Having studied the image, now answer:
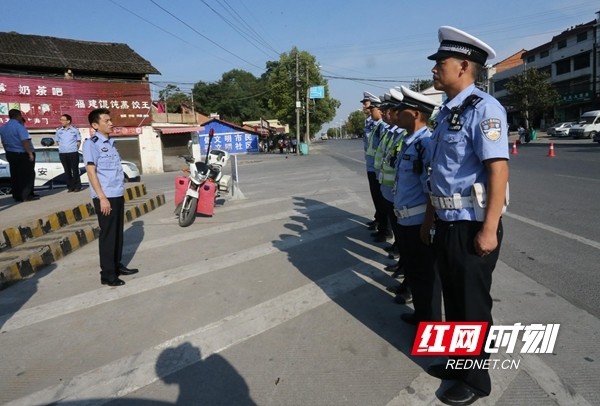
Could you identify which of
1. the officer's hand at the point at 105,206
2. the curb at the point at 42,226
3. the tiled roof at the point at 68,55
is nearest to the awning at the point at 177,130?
the tiled roof at the point at 68,55

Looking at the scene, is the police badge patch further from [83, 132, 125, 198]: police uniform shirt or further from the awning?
the awning

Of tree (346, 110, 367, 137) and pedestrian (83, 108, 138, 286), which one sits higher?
tree (346, 110, 367, 137)

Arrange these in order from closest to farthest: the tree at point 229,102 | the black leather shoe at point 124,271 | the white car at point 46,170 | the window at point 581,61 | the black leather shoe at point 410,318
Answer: the black leather shoe at point 410,318 < the black leather shoe at point 124,271 < the white car at point 46,170 < the window at point 581,61 < the tree at point 229,102

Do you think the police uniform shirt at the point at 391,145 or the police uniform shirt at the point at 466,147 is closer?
the police uniform shirt at the point at 466,147

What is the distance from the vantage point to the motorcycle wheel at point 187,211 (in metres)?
7.26

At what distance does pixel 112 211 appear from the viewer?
4.50 meters

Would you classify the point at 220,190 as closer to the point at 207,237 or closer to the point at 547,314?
the point at 207,237

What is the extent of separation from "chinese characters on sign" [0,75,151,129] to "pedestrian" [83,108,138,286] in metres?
21.4

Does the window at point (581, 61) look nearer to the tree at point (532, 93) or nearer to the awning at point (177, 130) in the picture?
the tree at point (532, 93)

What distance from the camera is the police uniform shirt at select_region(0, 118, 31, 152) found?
760 cm

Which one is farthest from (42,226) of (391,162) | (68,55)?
(68,55)

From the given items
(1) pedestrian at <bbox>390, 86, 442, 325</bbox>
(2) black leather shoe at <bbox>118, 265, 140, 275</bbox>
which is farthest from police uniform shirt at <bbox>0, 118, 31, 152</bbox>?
(1) pedestrian at <bbox>390, 86, 442, 325</bbox>

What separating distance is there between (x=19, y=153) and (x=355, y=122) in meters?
137

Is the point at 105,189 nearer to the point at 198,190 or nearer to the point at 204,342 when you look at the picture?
the point at 204,342
